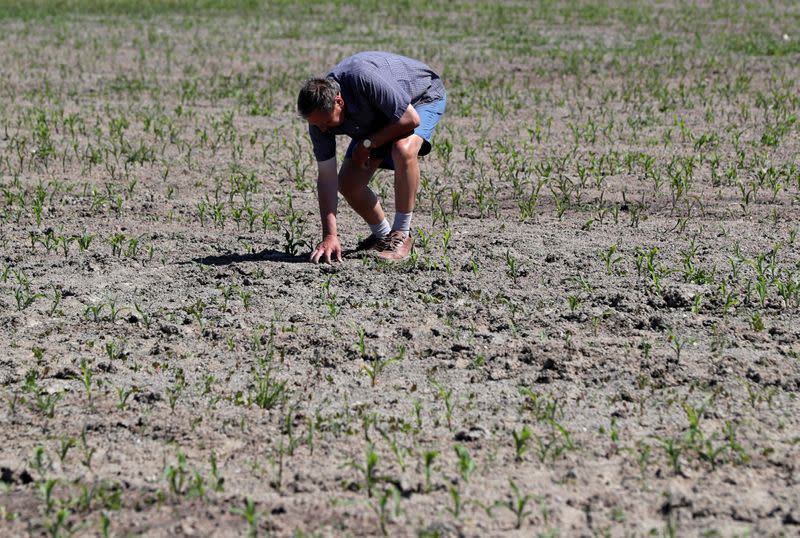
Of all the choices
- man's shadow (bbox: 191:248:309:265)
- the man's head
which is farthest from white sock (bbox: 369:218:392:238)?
the man's head

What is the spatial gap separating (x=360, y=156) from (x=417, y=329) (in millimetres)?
1262

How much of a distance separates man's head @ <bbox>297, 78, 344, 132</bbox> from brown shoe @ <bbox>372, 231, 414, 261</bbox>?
0.87 metres

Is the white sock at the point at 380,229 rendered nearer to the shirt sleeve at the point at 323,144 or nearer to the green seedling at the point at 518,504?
the shirt sleeve at the point at 323,144

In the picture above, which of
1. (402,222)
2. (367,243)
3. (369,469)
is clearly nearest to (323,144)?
(402,222)

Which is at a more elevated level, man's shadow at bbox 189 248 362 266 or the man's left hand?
the man's left hand

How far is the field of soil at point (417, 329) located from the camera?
12.4 ft

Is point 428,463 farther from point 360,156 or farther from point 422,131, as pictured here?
point 422,131

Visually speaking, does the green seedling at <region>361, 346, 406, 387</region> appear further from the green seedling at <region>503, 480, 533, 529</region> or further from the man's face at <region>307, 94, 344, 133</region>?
the man's face at <region>307, 94, 344, 133</region>

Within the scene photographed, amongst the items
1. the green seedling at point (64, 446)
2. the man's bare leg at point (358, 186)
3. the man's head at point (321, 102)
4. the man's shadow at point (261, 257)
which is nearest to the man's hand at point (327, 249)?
the man's shadow at point (261, 257)

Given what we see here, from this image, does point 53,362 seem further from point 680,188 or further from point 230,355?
point 680,188

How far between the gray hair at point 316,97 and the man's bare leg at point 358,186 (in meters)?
0.67

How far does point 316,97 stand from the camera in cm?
548

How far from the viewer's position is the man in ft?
18.7

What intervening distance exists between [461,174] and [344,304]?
299 cm
